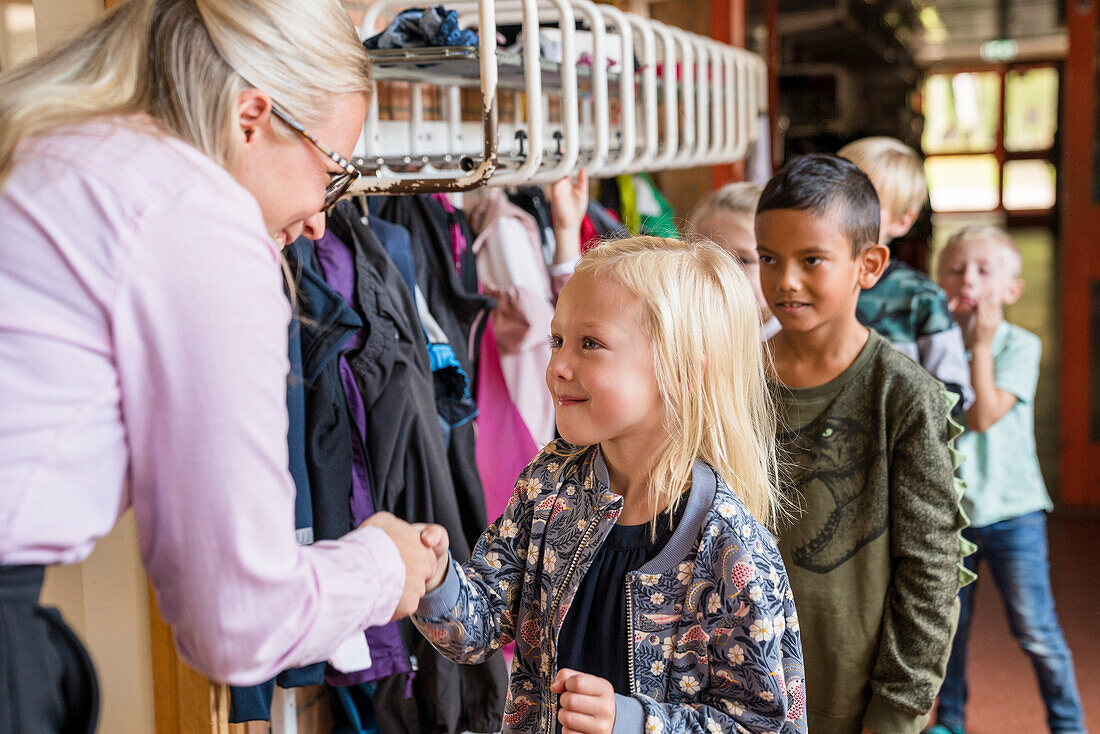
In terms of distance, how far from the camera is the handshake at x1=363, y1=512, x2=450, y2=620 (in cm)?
111

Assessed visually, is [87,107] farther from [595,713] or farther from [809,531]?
[809,531]

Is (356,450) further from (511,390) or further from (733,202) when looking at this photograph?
(733,202)

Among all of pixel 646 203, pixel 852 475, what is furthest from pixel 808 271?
pixel 646 203

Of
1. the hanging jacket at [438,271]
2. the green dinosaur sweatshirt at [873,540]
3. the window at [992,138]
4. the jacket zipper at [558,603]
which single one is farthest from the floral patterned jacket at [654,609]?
the window at [992,138]

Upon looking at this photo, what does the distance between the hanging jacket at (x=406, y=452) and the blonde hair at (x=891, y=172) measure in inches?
48.2

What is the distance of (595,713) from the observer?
41.6 inches

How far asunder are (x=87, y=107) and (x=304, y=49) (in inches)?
8.5

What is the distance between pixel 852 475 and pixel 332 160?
101 cm

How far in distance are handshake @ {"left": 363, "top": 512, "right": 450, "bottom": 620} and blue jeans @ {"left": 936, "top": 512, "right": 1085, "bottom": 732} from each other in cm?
191

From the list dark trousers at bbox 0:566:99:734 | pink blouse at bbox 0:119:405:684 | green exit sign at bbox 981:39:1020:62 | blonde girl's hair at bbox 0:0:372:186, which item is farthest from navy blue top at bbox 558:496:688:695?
green exit sign at bbox 981:39:1020:62

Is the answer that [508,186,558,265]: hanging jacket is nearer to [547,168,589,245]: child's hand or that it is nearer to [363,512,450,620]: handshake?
[547,168,589,245]: child's hand

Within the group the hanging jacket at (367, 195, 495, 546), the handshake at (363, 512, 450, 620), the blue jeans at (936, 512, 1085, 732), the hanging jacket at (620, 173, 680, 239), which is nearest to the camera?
the handshake at (363, 512, 450, 620)

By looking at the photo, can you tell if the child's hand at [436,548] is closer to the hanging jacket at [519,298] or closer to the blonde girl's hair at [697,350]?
the blonde girl's hair at [697,350]

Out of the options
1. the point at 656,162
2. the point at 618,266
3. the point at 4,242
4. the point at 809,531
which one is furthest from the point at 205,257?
the point at 656,162
